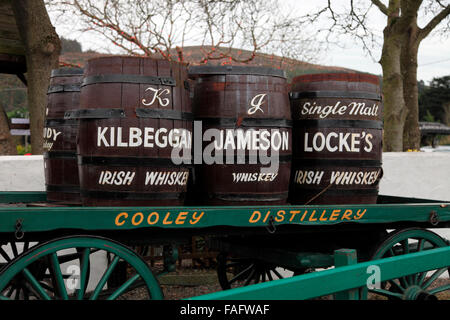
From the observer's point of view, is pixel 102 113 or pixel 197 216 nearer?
pixel 197 216

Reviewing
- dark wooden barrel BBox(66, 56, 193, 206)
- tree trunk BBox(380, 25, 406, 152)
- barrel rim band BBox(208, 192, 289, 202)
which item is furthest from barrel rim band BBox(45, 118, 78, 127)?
tree trunk BBox(380, 25, 406, 152)

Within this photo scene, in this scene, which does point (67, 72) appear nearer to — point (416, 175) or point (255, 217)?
point (255, 217)

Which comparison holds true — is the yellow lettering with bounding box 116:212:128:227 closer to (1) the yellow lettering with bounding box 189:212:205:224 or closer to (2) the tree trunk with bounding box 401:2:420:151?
(1) the yellow lettering with bounding box 189:212:205:224

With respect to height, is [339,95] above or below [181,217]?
above

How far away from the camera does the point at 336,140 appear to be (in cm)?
348

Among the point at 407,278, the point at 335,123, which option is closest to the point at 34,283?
the point at 335,123

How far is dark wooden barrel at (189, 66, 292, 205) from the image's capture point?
3.15 meters

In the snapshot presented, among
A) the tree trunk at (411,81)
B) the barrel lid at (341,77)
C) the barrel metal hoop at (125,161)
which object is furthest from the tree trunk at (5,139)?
the tree trunk at (411,81)

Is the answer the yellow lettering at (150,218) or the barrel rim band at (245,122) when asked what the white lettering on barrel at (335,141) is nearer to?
the barrel rim band at (245,122)

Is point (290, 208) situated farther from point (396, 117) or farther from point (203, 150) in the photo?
point (396, 117)

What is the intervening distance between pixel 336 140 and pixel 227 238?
1.13m
